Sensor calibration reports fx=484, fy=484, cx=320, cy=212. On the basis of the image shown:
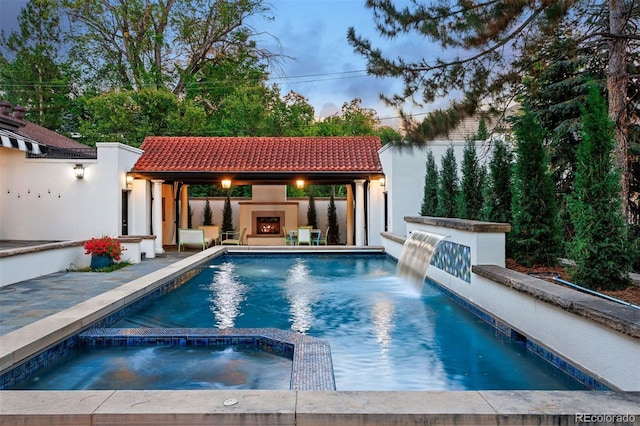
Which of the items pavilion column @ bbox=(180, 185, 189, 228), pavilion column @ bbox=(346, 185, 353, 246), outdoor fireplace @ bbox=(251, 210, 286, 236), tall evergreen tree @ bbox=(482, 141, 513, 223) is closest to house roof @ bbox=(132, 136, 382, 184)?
outdoor fireplace @ bbox=(251, 210, 286, 236)

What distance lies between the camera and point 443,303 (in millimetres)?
8641

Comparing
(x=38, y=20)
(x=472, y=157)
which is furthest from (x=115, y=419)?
(x=38, y=20)

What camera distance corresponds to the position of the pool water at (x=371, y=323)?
4902mm

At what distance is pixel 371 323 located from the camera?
711cm

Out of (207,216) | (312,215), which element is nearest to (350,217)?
(312,215)

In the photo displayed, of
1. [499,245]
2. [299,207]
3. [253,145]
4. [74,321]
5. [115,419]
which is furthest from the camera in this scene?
[299,207]

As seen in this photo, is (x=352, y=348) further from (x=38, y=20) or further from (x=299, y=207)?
(x=38, y=20)

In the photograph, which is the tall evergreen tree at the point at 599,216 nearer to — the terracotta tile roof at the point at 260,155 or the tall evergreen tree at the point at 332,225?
the terracotta tile roof at the point at 260,155

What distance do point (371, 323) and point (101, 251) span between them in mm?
7441

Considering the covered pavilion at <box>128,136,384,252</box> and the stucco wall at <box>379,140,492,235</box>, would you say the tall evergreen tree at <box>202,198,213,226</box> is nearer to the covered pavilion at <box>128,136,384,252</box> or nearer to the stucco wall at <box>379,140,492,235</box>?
the covered pavilion at <box>128,136,384,252</box>

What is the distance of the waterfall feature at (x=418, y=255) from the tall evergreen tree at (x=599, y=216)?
357cm

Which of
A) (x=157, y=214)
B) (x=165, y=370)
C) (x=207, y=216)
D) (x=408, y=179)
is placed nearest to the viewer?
(x=165, y=370)

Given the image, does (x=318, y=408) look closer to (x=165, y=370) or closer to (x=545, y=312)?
(x=165, y=370)

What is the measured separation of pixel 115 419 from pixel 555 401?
2.89 m
